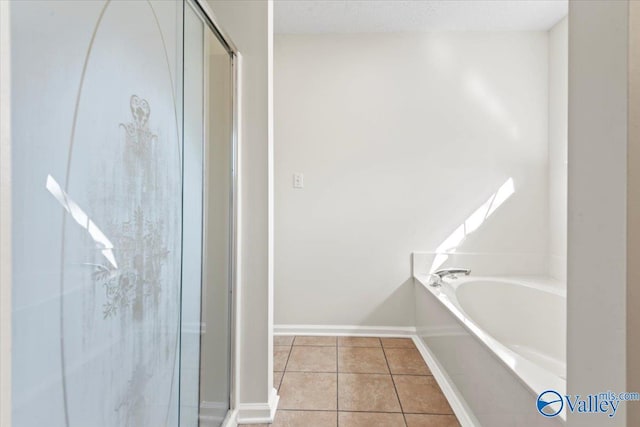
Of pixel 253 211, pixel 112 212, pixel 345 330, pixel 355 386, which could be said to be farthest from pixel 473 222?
pixel 112 212

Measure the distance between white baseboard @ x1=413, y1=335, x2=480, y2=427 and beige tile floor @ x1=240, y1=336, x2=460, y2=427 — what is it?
0.10 ft

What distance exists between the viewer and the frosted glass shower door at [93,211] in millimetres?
518

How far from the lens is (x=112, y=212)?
719mm

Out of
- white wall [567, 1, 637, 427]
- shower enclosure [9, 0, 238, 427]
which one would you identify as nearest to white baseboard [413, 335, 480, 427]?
white wall [567, 1, 637, 427]

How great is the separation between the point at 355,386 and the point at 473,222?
5.03 ft

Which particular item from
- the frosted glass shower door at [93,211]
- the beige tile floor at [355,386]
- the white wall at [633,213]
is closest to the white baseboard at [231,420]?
the beige tile floor at [355,386]

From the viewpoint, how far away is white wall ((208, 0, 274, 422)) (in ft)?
5.16

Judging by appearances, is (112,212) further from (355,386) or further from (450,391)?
(450,391)

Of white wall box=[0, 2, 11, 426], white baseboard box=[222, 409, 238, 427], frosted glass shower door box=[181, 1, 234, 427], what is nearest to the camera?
white wall box=[0, 2, 11, 426]

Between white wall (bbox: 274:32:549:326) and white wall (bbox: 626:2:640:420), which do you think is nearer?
white wall (bbox: 626:2:640:420)

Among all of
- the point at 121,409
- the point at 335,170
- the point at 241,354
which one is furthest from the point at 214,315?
the point at 335,170

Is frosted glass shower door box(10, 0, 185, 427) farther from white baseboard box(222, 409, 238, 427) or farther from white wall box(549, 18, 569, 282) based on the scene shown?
white wall box(549, 18, 569, 282)

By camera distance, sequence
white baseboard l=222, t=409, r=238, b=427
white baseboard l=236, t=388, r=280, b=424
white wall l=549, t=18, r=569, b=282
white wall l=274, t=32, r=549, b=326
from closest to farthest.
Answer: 1. white baseboard l=222, t=409, r=238, b=427
2. white baseboard l=236, t=388, r=280, b=424
3. white wall l=549, t=18, r=569, b=282
4. white wall l=274, t=32, r=549, b=326

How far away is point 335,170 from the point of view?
267 cm
